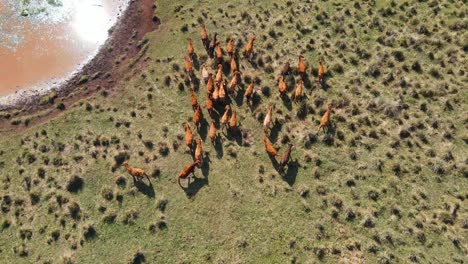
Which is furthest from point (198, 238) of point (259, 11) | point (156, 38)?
point (259, 11)

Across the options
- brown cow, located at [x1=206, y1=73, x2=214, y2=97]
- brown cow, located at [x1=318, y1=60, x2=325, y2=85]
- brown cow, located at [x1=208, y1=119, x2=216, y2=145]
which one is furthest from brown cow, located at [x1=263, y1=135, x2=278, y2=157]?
brown cow, located at [x1=318, y1=60, x2=325, y2=85]

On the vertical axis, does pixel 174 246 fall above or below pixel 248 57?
below

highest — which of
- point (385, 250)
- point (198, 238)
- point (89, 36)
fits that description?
point (89, 36)

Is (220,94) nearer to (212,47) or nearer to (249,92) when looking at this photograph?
(249,92)

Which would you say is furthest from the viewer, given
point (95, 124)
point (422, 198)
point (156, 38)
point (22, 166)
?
point (156, 38)

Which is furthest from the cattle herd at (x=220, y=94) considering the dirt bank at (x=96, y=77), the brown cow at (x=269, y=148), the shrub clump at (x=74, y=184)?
the dirt bank at (x=96, y=77)

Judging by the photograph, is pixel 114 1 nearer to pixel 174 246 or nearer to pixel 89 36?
pixel 89 36

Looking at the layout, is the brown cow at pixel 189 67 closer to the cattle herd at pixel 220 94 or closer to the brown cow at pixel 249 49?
the cattle herd at pixel 220 94
